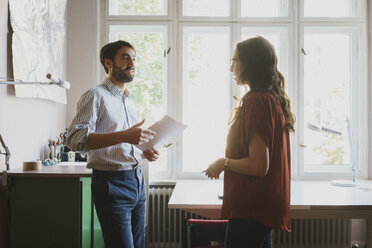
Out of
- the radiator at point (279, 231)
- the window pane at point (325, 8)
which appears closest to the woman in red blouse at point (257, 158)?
the radiator at point (279, 231)

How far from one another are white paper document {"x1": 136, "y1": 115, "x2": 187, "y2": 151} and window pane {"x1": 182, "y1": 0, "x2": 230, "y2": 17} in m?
2.09

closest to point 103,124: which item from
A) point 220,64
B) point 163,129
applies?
point 163,129

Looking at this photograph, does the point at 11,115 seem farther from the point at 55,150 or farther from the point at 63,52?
the point at 63,52

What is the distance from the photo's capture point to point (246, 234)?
1251mm

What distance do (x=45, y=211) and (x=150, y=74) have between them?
183 centimetres

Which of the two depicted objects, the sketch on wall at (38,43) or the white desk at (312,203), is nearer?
the white desk at (312,203)

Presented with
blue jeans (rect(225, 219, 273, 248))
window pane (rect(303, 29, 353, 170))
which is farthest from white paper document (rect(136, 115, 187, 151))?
window pane (rect(303, 29, 353, 170))

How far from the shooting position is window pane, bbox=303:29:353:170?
11.2 ft

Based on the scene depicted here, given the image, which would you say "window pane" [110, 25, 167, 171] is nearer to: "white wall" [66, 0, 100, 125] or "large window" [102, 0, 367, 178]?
"large window" [102, 0, 367, 178]

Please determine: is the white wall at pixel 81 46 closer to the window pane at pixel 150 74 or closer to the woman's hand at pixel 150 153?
the window pane at pixel 150 74

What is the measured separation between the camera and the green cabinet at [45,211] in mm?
1990

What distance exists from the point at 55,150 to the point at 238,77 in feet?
6.30

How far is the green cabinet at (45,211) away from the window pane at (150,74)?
4.83 feet

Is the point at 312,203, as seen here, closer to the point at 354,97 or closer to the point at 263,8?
the point at 354,97
